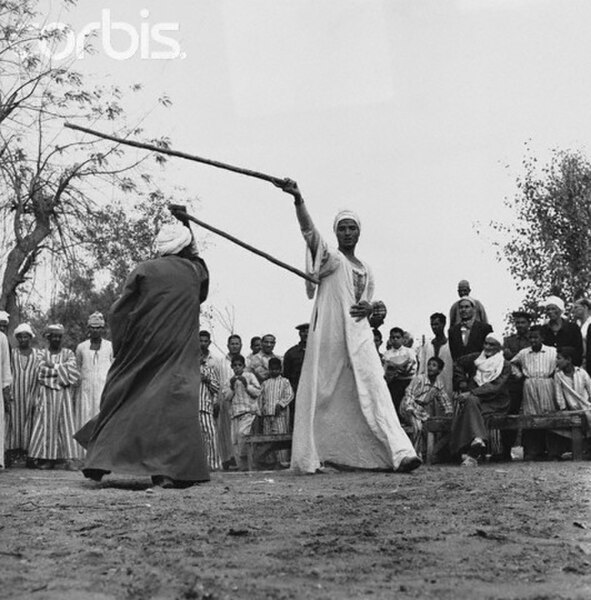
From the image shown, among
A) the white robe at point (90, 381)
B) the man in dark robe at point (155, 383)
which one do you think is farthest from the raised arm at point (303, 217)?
the white robe at point (90, 381)

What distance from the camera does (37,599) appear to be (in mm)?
3713

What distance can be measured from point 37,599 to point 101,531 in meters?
1.57

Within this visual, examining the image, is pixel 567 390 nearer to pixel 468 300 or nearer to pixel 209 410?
pixel 468 300

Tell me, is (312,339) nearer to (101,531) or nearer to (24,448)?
(101,531)

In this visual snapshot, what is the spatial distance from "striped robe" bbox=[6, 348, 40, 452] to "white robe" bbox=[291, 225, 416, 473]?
16.5 feet

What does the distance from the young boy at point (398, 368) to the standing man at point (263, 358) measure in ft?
5.06

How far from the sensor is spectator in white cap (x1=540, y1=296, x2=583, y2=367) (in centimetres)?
1269

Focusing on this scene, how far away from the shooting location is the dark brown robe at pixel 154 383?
7.70 metres

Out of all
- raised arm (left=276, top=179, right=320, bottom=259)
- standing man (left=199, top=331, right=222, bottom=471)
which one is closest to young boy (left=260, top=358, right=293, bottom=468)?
standing man (left=199, top=331, right=222, bottom=471)

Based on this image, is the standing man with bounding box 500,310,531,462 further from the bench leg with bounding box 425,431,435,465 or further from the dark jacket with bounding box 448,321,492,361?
the bench leg with bounding box 425,431,435,465

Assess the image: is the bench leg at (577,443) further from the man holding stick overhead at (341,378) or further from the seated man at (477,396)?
the man holding stick overhead at (341,378)

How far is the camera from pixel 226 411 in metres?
14.5

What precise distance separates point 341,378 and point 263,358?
5008 millimetres

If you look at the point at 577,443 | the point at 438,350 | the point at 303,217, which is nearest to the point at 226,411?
the point at 438,350
